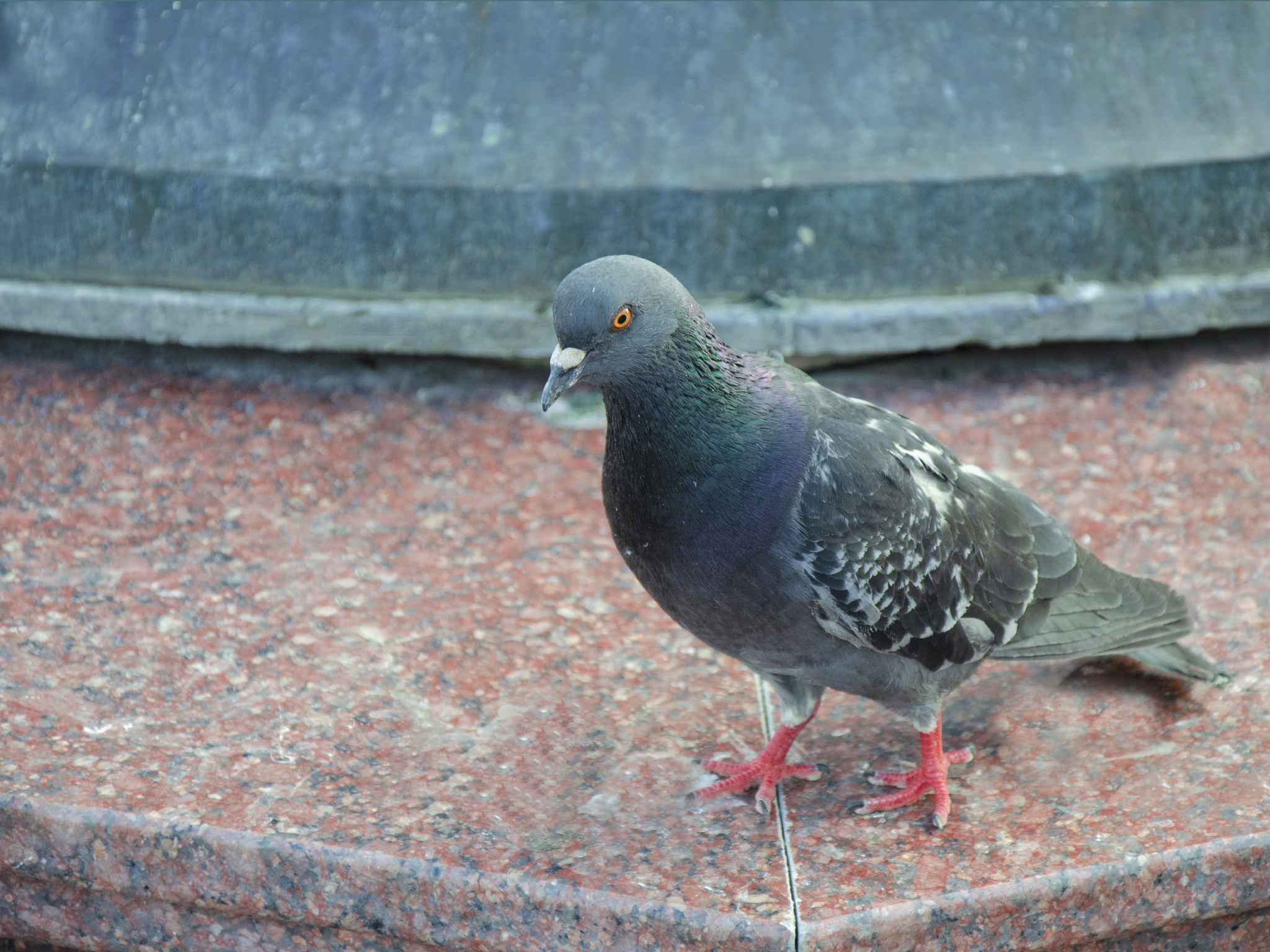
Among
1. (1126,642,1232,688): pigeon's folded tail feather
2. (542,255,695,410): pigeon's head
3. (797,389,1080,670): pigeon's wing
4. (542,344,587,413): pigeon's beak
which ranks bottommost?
(1126,642,1232,688): pigeon's folded tail feather

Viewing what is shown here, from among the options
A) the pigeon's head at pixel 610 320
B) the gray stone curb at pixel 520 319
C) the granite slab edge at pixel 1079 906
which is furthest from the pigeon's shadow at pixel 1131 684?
the pigeon's head at pixel 610 320

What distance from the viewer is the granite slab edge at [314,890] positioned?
284cm

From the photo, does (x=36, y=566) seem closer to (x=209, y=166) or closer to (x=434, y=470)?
(x=434, y=470)

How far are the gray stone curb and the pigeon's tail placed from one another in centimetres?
158

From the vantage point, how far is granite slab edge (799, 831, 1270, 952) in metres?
2.81

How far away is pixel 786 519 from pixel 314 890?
4.39ft

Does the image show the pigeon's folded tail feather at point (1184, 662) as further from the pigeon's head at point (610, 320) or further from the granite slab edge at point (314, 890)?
the pigeon's head at point (610, 320)

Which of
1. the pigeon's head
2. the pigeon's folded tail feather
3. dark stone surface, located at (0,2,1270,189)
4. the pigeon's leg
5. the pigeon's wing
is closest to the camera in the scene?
the pigeon's head

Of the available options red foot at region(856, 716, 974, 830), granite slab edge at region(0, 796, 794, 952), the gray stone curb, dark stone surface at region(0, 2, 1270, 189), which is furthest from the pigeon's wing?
dark stone surface at region(0, 2, 1270, 189)

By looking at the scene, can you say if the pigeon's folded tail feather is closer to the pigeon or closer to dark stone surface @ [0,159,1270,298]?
the pigeon

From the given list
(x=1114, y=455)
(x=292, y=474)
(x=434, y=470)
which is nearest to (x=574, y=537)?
(x=434, y=470)

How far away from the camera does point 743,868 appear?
3.00m

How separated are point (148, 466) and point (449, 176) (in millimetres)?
1474

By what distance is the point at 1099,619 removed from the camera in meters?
3.39
